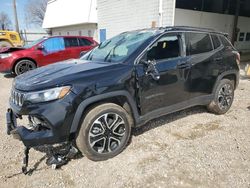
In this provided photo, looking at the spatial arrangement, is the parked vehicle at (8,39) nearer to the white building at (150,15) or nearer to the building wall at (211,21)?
the white building at (150,15)

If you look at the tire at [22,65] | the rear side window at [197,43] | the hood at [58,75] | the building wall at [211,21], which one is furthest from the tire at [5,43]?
the rear side window at [197,43]

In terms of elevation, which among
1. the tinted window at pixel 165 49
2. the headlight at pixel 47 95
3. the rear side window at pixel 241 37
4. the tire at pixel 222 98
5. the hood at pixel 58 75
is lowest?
the rear side window at pixel 241 37

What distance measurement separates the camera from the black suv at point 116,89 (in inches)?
110

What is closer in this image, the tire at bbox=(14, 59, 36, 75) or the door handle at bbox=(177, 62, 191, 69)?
the door handle at bbox=(177, 62, 191, 69)

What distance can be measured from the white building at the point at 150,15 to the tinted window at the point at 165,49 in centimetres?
743

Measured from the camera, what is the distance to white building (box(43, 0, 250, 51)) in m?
11.8

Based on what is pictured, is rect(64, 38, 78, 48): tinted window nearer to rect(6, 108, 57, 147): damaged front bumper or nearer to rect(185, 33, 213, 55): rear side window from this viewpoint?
rect(185, 33, 213, 55): rear side window

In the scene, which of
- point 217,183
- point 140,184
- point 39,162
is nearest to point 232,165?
point 217,183

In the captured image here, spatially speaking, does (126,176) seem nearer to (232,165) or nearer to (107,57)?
(232,165)

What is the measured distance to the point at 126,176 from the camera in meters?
2.94

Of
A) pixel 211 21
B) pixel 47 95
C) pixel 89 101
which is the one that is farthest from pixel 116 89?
pixel 211 21

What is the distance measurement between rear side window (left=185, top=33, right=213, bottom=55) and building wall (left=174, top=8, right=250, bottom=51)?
8658mm

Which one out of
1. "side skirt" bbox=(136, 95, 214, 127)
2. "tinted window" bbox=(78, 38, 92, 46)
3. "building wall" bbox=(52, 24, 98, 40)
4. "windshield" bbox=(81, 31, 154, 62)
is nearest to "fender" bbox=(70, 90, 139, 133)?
"side skirt" bbox=(136, 95, 214, 127)

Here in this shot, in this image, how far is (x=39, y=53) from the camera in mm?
8992
